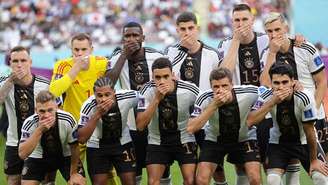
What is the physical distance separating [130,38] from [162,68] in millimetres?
929

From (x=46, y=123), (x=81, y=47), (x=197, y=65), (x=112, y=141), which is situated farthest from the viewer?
(x=81, y=47)

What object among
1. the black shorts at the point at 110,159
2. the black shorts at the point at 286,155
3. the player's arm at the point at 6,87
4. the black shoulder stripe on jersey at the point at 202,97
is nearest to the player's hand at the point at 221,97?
the black shoulder stripe on jersey at the point at 202,97

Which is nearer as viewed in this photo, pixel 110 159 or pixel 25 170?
pixel 25 170

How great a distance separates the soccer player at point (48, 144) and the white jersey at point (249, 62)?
2021 mm

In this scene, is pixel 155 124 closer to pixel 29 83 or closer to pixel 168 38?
pixel 29 83

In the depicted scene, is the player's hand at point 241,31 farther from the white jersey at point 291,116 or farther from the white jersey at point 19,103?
the white jersey at point 19,103

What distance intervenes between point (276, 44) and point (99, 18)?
16.9 metres

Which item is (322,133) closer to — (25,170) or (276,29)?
(276,29)

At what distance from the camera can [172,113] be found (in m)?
9.14

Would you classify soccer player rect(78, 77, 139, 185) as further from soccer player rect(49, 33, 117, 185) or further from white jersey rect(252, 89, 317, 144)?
white jersey rect(252, 89, 317, 144)

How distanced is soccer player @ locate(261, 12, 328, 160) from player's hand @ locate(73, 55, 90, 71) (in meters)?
1.96

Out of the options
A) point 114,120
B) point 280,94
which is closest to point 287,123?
point 280,94

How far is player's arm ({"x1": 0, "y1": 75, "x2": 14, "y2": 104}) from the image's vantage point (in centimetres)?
938

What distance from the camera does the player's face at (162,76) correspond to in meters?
8.76
